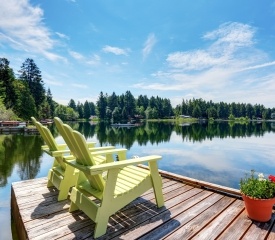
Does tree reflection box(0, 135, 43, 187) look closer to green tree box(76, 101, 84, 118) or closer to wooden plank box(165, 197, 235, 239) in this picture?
wooden plank box(165, 197, 235, 239)

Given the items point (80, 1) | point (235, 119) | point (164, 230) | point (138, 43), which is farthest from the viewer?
point (235, 119)

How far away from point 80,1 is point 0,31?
1152cm

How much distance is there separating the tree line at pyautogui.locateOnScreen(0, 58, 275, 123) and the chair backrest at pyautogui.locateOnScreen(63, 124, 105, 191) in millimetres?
36082

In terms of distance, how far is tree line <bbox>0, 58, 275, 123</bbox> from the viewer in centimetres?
4037

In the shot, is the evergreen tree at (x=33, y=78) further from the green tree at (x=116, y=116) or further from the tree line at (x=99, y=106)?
the green tree at (x=116, y=116)

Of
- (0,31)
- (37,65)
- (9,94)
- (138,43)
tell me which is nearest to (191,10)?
(138,43)

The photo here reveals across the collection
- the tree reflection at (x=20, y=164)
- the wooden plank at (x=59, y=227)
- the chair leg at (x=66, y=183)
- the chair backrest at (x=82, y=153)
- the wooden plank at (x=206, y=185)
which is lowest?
the tree reflection at (x=20, y=164)

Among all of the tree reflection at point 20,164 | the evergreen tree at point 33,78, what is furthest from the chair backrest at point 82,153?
the evergreen tree at point 33,78

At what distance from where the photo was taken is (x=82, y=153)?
2.42m

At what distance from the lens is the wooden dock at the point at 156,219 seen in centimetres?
237

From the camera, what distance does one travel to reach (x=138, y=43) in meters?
23.3

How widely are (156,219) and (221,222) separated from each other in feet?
2.83

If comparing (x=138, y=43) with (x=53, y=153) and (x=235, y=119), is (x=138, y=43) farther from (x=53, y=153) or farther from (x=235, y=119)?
(x=235, y=119)

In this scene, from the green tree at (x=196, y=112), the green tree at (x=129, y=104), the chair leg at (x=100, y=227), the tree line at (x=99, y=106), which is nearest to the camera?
the chair leg at (x=100, y=227)
